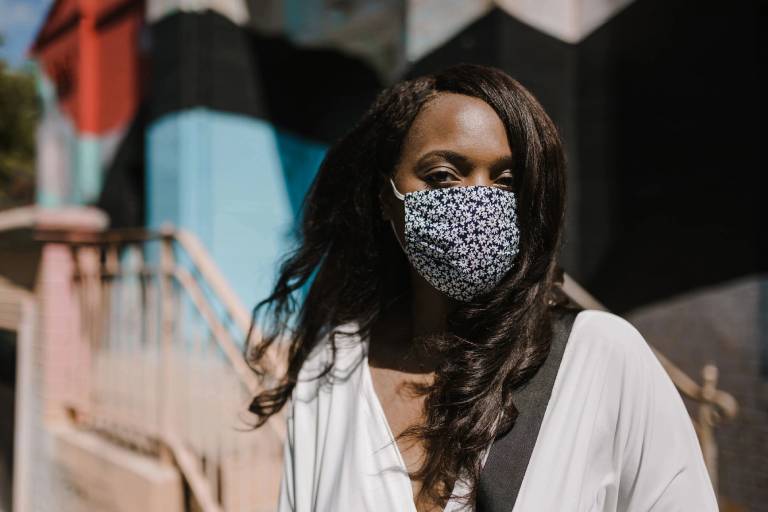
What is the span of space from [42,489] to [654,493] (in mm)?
3944

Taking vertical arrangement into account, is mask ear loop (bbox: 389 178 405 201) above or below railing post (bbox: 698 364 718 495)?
above

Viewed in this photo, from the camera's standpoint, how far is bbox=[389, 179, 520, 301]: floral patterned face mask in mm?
1207

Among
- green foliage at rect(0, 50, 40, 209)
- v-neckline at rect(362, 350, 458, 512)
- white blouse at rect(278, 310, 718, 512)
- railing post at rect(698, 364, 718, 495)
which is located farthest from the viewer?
green foliage at rect(0, 50, 40, 209)

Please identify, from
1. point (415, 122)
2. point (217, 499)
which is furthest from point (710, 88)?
point (217, 499)

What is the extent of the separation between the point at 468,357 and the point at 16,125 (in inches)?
303

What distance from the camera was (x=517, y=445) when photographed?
3.51ft

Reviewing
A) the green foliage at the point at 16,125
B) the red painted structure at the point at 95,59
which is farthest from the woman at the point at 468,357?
the green foliage at the point at 16,125

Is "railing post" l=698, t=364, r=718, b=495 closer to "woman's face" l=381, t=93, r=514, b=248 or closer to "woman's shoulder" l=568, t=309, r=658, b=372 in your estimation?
"woman's shoulder" l=568, t=309, r=658, b=372

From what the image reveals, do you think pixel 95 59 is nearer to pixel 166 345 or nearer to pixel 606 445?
pixel 166 345

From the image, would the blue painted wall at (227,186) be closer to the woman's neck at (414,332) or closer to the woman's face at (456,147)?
the woman's neck at (414,332)

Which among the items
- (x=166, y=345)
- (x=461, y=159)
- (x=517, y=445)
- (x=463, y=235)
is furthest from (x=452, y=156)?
(x=166, y=345)

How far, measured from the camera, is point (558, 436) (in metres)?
1.03

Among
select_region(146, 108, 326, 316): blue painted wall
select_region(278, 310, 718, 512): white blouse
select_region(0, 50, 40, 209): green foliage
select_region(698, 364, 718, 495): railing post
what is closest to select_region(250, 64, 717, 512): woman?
select_region(278, 310, 718, 512): white blouse

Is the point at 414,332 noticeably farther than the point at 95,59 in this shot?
No
